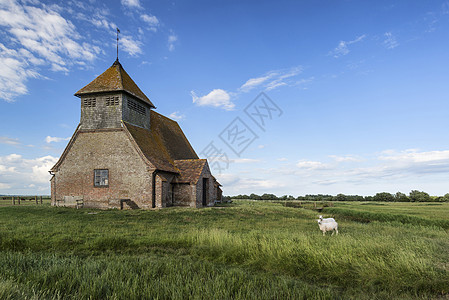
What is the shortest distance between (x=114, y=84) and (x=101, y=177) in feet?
30.7

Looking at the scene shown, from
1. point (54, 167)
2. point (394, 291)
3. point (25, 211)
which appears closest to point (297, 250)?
point (394, 291)

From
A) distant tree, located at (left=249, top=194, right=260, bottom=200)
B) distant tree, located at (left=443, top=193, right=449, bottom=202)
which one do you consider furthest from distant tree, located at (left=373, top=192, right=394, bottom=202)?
distant tree, located at (left=249, top=194, right=260, bottom=200)

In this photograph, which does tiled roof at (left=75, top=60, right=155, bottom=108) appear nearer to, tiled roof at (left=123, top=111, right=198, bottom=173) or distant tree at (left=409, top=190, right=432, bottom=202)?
tiled roof at (left=123, top=111, right=198, bottom=173)

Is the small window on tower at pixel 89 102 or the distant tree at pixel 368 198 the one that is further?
the distant tree at pixel 368 198

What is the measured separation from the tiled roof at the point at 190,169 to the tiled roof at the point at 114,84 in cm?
809

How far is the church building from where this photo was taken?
79.5 feet

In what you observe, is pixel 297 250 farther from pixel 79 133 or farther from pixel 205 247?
pixel 79 133

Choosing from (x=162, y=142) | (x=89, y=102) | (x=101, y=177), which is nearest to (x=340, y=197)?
(x=162, y=142)

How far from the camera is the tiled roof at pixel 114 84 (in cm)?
2556

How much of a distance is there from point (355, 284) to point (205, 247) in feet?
15.9

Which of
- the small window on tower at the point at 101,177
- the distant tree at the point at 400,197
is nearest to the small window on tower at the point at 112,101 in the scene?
the small window on tower at the point at 101,177

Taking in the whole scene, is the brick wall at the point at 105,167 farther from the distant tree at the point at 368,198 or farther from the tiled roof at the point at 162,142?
the distant tree at the point at 368,198

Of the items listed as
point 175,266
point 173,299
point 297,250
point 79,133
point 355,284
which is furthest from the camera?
point 79,133

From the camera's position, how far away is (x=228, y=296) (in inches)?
191
